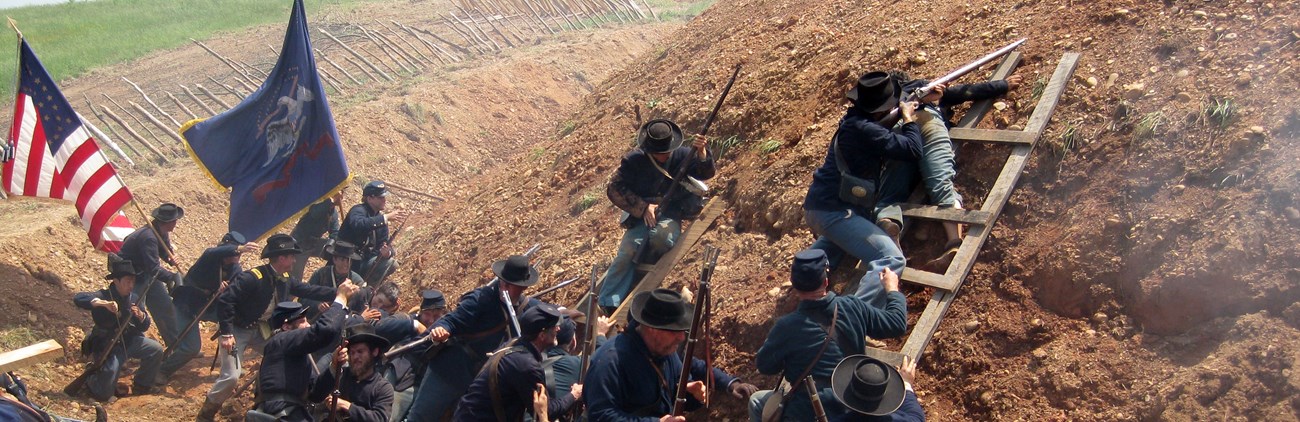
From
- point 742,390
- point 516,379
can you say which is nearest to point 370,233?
point 516,379

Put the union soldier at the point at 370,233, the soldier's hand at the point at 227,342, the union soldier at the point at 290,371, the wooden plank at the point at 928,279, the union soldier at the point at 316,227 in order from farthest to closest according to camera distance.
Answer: the union soldier at the point at 316,227
the union soldier at the point at 370,233
the soldier's hand at the point at 227,342
the union soldier at the point at 290,371
the wooden plank at the point at 928,279

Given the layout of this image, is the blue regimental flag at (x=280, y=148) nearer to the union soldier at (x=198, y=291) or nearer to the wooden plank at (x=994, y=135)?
the union soldier at (x=198, y=291)

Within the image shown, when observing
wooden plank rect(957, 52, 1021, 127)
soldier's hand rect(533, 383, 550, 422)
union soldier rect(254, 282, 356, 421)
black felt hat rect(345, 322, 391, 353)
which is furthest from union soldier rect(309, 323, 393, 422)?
wooden plank rect(957, 52, 1021, 127)

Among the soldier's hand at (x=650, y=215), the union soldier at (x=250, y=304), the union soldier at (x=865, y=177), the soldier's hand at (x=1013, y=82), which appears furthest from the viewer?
Answer: the union soldier at (x=250, y=304)

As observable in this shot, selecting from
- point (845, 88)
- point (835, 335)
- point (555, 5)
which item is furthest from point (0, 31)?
point (835, 335)

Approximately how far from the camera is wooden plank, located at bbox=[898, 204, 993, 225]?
22.3 feet

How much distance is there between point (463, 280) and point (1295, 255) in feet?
27.3

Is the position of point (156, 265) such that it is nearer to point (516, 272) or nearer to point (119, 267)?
point (119, 267)

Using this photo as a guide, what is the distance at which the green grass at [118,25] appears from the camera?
31.2 metres

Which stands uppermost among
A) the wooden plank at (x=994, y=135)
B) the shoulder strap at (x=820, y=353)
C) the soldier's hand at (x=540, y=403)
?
the shoulder strap at (x=820, y=353)

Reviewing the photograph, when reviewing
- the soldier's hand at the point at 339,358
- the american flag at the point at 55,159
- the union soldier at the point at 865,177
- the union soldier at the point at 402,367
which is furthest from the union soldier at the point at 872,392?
the american flag at the point at 55,159

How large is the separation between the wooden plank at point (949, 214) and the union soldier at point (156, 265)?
8302 millimetres

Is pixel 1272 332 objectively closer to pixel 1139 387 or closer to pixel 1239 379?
pixel 1239 379

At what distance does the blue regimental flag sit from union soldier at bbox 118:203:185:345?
3.64ft
